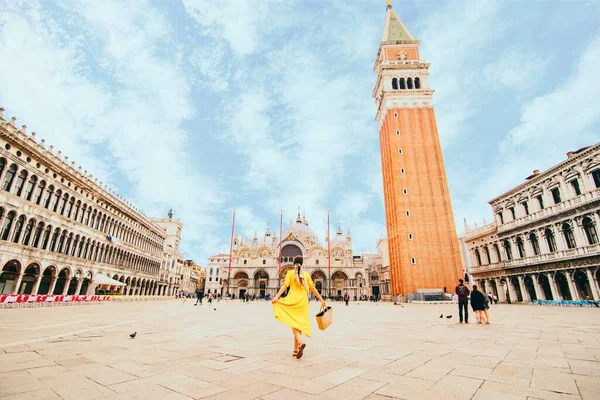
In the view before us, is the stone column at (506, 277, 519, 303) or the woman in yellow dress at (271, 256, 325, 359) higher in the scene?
the stone column at (506, 277, 519, 303)

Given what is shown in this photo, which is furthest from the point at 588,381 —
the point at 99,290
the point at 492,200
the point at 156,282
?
the point at 156,282

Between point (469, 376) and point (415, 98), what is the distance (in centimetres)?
4766

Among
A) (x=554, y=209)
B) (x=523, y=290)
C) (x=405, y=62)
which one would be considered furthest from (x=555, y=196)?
(x=405, y=62)

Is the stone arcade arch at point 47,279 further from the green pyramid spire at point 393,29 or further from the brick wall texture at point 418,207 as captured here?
the green pyramid spire at point 393,29

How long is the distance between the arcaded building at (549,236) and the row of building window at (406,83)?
21966 mm

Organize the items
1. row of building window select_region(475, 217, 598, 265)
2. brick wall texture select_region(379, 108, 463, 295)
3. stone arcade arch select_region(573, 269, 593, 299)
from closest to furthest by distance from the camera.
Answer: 1. row of building window select_region(475, 217, 598, 265)
2. stone arcade arch select_region(573, 269, 593, 299)
3. brick wall texture select_region(379, 108, 463, 295)

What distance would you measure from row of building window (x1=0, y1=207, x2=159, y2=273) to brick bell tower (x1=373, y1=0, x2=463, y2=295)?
115ft

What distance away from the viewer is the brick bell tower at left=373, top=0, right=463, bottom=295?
3750 cm

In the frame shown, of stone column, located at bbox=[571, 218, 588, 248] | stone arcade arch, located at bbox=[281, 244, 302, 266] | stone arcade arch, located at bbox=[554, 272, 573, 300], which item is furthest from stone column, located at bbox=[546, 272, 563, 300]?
stone arcade arch, located at bbox=[281, 244, 302, 266]

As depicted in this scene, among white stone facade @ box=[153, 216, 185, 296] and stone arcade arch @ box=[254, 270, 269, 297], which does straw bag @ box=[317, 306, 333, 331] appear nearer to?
white stone facade @ box=[153, 216, 185, 296]

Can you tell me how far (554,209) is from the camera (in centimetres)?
2597

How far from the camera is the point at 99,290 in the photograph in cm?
3253

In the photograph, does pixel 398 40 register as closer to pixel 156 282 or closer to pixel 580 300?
pixel 580 300

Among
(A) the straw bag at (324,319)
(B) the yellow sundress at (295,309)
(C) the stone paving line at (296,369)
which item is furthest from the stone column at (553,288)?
(B) the yellow sundress at (295,309)
